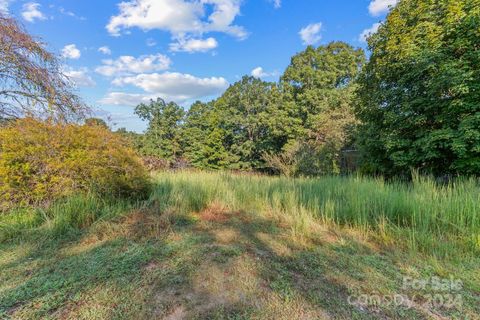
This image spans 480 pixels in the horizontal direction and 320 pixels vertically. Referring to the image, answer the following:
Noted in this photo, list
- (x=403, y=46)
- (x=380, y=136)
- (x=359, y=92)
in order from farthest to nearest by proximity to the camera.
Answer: (x=359, y=92) → (x=380, y=136) → (x=403, y=46)

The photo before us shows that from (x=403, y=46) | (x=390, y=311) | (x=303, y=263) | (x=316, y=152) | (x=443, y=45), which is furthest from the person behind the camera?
(x=316, y=152)

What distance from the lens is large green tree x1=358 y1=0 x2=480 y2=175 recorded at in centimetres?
545

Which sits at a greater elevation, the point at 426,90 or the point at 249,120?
the point at 249,120

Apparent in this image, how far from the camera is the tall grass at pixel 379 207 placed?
3004 millimetres

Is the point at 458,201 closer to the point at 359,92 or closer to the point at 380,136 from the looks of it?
the point at 380,136

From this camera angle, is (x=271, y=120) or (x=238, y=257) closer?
(x=238, y=257)

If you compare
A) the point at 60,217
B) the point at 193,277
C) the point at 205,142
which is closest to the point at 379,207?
the point at 193,277

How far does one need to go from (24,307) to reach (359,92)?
1001 centimetres

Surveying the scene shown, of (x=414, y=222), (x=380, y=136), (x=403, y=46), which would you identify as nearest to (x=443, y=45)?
(x=403, y=46)

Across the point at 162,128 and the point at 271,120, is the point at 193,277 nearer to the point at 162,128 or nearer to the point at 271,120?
the point at 271,120

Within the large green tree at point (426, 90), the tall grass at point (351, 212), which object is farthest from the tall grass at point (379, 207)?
the large green tree at point (426, 90)

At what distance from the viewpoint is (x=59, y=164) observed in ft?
12.9

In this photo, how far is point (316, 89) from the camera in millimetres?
17609

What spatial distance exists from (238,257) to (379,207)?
8.96 feet
